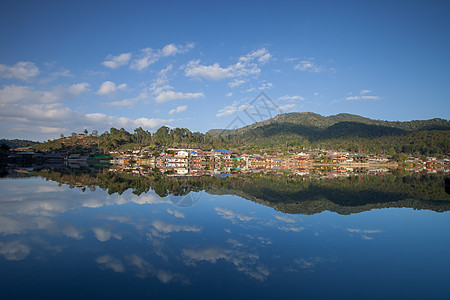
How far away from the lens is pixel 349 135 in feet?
364

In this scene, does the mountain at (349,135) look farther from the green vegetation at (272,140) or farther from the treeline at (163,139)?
the treeline at (163,139)

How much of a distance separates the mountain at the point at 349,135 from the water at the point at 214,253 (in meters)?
77.1

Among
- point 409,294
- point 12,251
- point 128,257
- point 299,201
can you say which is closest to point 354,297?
point 409,294

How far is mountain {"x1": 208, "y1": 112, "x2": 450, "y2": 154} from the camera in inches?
3420

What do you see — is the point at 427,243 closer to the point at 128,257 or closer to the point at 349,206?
the point at 349,206

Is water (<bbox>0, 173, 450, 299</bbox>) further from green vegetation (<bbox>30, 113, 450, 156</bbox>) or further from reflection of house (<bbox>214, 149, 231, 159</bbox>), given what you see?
green vegetation (<bbox>30, 113, 450, 156</bbox>)

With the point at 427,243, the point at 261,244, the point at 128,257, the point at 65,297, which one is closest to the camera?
the point at 65,297

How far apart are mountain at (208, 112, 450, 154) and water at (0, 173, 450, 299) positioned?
77094 mm

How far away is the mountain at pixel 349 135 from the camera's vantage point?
86.9m

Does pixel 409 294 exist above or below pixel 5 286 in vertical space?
below

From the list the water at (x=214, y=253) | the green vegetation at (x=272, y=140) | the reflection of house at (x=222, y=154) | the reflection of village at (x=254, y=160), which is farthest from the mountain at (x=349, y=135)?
the water at (x=214, y=253)

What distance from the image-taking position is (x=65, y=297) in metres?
3.08

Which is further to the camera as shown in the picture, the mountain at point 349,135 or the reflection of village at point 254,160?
the mountain at point 349,135

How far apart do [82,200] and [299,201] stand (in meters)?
8.40
